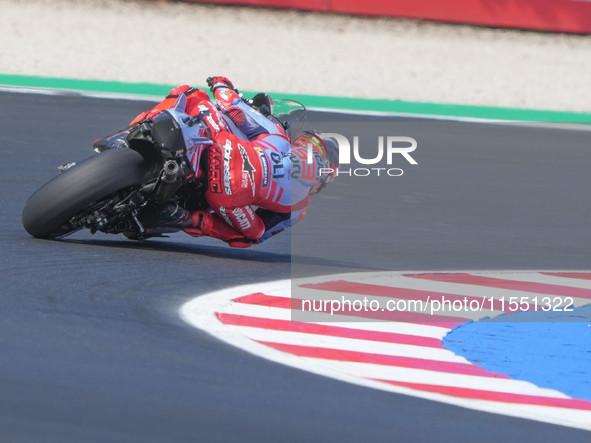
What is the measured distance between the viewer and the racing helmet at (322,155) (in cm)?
558

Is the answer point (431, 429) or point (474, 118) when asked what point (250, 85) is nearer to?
point (474, 118)

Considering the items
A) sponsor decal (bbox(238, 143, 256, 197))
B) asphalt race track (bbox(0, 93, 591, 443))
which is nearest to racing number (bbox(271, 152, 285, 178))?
sponsor decal (bbox(238, 143, 256, 197))

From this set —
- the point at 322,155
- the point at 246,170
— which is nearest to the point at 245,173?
the point at 246,170

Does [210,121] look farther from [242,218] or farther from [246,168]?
[242,218]

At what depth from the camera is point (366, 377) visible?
11.9 ft

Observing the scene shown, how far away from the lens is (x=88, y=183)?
474 cm

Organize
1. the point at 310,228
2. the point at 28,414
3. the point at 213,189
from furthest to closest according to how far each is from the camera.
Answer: the point at 310,228, the point at 213,189, the point at 28,414

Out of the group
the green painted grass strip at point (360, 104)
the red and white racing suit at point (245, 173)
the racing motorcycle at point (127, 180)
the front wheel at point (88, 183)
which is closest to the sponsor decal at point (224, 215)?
the red and white racing suit at point (245, 173)

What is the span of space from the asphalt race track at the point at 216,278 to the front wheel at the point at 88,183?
10.0 inches

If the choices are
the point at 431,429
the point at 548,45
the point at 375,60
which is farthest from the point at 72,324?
the point at 548,45

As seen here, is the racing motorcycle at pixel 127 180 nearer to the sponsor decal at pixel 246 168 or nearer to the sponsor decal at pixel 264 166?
the sponsor decal at pixel 246 168

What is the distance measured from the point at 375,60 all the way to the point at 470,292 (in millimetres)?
7953

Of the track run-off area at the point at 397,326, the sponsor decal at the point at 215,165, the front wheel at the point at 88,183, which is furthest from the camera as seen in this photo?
the sponsor decal at the point at 215,165

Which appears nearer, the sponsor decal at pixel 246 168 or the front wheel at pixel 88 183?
the front wheel at pixel 88 183
